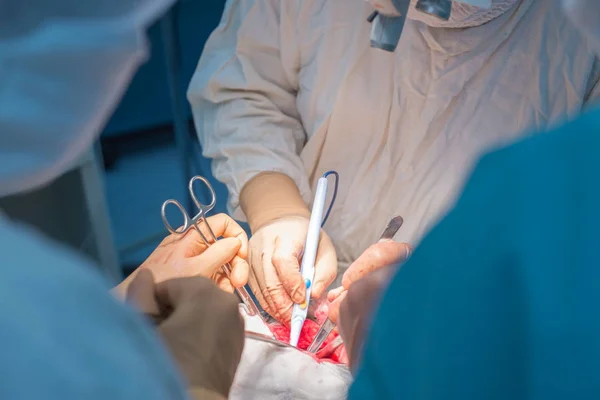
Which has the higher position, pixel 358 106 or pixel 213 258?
pixel 358 106

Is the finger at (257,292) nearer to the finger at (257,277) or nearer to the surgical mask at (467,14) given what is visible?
the finger at (257,277)

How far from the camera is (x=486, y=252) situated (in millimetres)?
439

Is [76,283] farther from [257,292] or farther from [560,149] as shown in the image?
[257,292]

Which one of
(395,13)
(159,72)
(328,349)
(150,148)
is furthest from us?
(150,148)

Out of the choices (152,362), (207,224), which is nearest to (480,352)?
(152,362)

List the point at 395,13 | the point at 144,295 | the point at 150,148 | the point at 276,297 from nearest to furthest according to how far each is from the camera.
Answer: the point at 144,295 < the point at 395,13 < the point at 276,297 < the point at 150,148

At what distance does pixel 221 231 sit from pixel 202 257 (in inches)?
5.3

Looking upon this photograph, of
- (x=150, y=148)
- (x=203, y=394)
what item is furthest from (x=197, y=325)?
(x=150, y=148)

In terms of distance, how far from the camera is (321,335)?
1217 mm

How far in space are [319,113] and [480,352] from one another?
3.60 ft

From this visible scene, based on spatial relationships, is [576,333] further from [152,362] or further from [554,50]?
[554,50]

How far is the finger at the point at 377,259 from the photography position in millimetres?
1200

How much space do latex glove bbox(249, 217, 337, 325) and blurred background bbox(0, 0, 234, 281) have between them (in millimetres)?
677

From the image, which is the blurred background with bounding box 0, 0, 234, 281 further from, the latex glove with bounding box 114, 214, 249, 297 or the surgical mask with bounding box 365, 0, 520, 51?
the surgical mask with bounding box 365, 0, 520, 51
